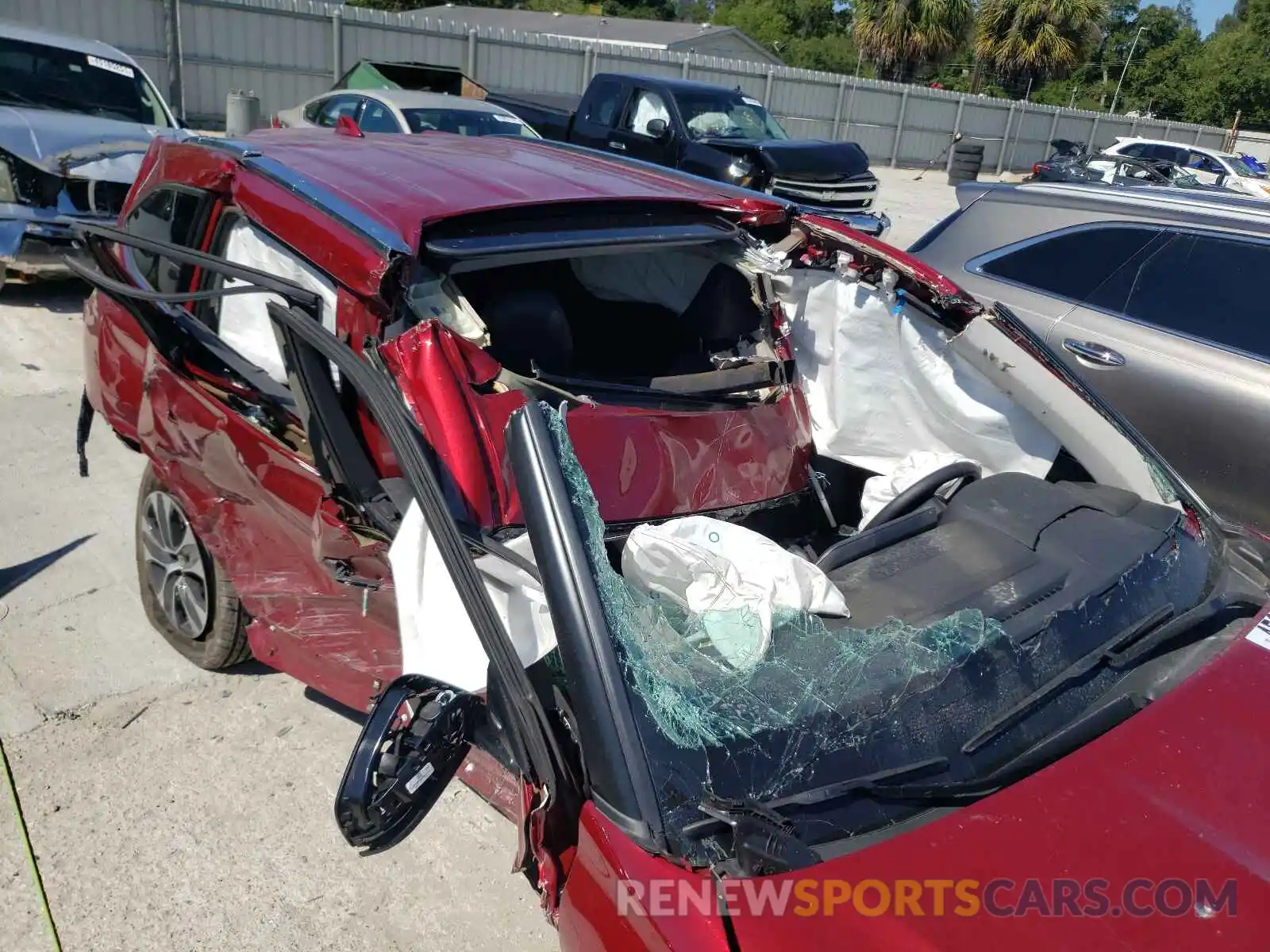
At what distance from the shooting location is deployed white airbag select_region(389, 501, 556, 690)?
1.80 meters

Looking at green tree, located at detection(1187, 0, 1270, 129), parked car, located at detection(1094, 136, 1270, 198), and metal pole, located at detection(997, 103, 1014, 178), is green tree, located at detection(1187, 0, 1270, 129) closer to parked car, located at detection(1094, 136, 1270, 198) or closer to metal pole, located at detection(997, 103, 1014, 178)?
metal pole, located at detection(997, 103, 1014, 178)

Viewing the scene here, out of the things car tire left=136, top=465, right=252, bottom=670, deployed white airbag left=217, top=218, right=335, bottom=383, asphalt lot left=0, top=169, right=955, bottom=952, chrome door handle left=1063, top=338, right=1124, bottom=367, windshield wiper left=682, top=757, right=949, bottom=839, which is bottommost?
asphalt lot left=0, top=169, right=955, bottom=952

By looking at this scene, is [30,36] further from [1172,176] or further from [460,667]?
[1172,176]

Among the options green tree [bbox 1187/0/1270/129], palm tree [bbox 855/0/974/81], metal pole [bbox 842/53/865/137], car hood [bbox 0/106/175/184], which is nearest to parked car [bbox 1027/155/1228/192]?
car hood [bbox 0/106/175/184]

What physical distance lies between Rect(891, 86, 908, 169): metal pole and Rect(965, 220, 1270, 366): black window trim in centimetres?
2334

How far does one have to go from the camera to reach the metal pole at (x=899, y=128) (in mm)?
25917

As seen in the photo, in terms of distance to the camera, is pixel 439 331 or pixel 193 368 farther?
pixel 193 368

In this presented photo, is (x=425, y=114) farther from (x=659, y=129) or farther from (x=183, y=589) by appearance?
(x=183, y=589)

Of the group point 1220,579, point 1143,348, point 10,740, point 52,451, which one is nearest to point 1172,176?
point 1143,348

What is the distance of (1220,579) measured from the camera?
8.09 feet

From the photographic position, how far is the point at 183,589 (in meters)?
3.34

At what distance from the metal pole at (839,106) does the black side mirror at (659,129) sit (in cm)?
1444

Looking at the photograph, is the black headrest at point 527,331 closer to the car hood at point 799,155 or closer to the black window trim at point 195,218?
the black window trim at point 195,218

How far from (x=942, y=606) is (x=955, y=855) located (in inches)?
27.5
